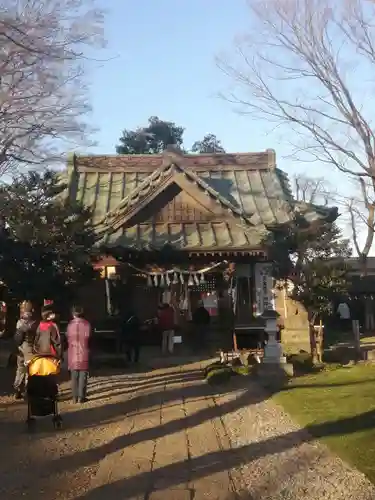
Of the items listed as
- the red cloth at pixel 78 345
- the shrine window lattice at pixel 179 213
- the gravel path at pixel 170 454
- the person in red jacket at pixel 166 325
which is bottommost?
the gravel path at pixel 170 454

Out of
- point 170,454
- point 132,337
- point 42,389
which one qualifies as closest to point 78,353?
point 42,389

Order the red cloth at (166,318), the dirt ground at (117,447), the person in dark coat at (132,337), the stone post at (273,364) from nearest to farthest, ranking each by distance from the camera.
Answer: the dirt ground at (117,447)
the stone post at (273,364)
the person in dark coat at (132,337)
the red cloth at (166,318)

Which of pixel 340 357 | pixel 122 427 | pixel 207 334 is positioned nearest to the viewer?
pixel 122 427

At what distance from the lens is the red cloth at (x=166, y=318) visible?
62.5 ft

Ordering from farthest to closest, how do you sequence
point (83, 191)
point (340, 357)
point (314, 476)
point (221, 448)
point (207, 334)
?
point (83, 191) < point (207, 334) < point (340, 357) < point (221, 448) < point (314, 476)

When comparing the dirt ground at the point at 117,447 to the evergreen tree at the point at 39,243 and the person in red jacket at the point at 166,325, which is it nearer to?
the evergreen tree at the point at 39,243

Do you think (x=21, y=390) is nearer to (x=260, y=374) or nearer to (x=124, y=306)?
(x=260, y=374)

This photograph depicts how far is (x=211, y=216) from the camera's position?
22.0 meters

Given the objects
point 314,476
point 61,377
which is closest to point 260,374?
point 61,377

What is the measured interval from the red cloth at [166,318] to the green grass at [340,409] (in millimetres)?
4901

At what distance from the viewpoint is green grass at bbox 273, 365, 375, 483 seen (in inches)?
312

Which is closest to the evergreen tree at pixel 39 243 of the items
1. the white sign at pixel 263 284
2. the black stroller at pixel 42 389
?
the black stroller at pixel 42 389

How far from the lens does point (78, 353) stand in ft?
37.0

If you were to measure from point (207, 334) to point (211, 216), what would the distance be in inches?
150
